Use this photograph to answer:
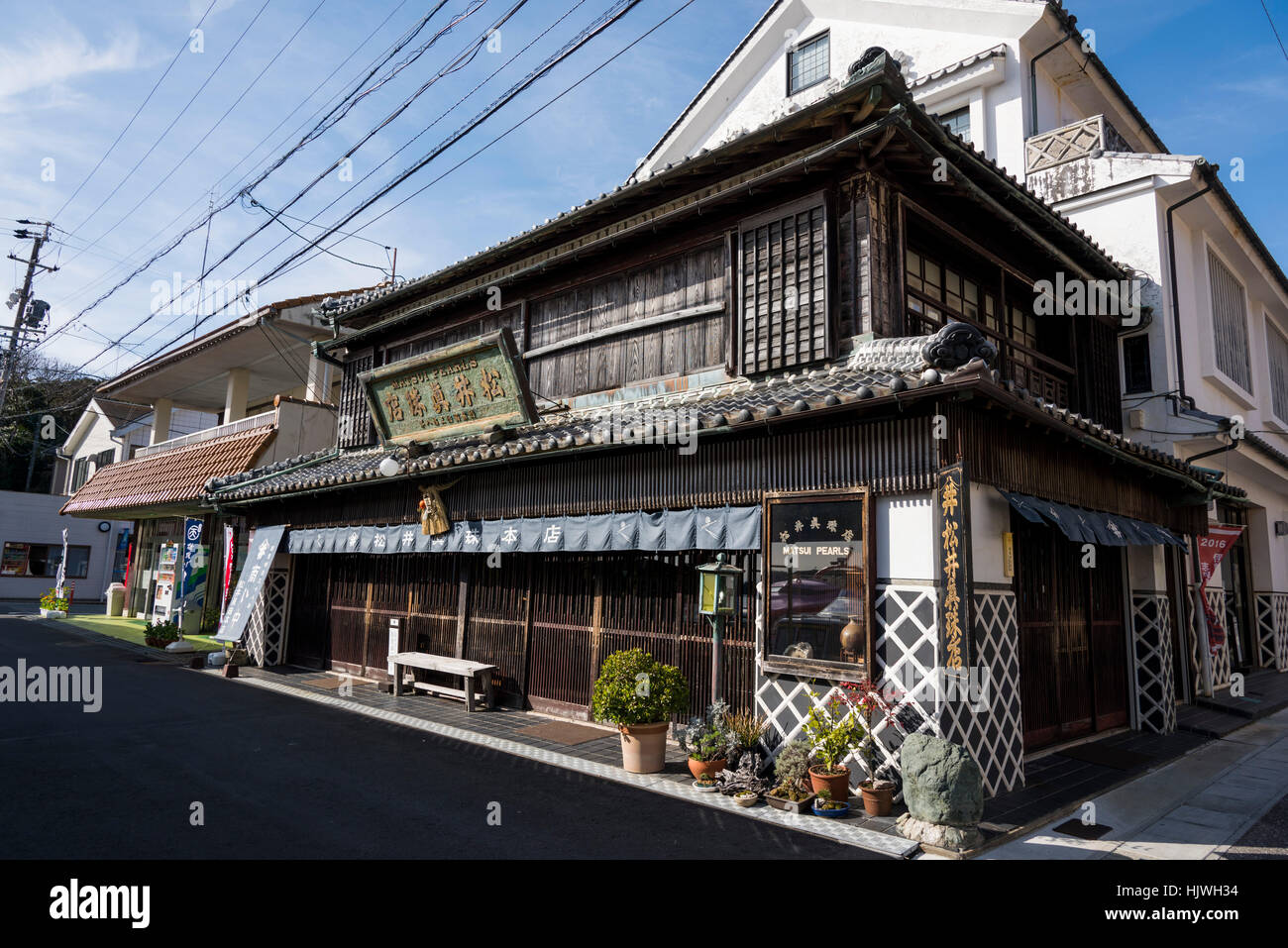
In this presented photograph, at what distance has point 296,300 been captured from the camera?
2064 cm

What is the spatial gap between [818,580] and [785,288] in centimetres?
401

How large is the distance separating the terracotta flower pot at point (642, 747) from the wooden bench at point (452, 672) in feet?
13.3

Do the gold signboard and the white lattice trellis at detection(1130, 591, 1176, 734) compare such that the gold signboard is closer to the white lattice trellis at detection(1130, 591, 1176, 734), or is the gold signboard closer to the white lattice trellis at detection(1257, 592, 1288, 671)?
the white lattice trellis at detection(1130, 591, 1176, 734)

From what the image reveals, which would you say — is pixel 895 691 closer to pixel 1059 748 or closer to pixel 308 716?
pixel 1059 748

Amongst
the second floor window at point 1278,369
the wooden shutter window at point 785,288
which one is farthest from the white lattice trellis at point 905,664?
the second floor window at point 1278,369

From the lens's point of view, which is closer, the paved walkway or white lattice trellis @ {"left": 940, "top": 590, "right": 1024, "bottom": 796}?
the paved walkway

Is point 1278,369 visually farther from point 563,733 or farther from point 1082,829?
point 563,733

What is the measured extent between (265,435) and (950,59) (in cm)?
2024

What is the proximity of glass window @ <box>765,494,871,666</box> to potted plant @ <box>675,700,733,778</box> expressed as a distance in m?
1.04

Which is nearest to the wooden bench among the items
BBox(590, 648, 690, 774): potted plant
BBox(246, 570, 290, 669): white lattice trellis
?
BBox(590, 648, 690, 774): potted plant

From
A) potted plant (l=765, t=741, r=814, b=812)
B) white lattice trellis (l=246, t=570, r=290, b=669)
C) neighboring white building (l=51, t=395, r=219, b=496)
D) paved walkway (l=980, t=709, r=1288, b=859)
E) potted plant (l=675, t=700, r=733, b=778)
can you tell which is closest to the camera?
paved walkway (l=980, t=709, r=1288, b=859)

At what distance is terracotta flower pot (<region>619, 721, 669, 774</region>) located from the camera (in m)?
8.33

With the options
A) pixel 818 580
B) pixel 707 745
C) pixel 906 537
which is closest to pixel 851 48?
pixel 906 537
